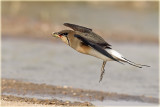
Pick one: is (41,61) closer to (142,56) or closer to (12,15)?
(142,56)

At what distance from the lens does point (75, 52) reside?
16.0 metres

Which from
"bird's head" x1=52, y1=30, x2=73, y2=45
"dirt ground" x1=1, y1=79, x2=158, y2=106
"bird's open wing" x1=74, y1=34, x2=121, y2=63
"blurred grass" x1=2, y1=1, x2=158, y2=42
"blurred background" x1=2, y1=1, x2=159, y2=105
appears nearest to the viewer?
"bird's open wing" x1=74, y1=34, x2=121, y2=63

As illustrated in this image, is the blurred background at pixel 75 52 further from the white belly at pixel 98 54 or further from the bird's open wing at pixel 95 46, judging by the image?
the bird's open wing at pixel 95 46

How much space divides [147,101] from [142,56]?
5.91m

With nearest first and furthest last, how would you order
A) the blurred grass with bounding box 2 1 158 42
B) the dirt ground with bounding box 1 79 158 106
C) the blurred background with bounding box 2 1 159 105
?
1. the dirt ground with bounding box 1 79 158 106
2. the blurred background with bounding box 2 1 159 105
3. the blurred grass with bounding box 2 1 158 42

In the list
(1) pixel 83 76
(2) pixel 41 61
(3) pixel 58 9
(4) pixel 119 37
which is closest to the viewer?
(1) pixel 83 76

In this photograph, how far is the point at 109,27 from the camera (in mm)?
20938

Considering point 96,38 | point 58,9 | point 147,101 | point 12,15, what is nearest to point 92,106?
point 96,38

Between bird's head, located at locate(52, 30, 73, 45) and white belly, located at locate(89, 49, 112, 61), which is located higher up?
bird's head, located at locate(52, 30, 73, 45)

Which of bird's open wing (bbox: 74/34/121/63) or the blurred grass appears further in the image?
the blurred grass

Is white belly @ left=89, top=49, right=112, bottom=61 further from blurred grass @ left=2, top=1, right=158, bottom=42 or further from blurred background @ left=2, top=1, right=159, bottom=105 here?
blurred grass @ left=2, top=1, right=158, bottom=42

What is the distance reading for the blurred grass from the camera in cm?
1944

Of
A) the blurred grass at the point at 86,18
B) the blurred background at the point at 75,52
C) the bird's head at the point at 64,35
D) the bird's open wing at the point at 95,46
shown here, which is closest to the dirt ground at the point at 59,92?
the blurred background at the point at 75,52

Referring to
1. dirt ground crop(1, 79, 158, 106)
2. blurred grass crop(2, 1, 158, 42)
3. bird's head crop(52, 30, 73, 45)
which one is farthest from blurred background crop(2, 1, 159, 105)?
bird's head crop(52, 30, 73, 45)
